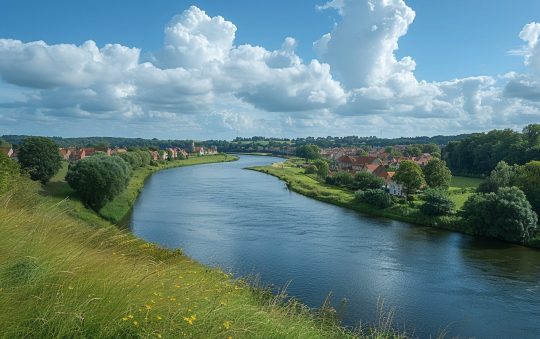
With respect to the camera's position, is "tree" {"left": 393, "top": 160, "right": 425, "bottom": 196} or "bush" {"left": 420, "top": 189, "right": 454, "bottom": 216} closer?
"bush" {"left": 420, "top": 189, "right": 454, "bottom": 216}

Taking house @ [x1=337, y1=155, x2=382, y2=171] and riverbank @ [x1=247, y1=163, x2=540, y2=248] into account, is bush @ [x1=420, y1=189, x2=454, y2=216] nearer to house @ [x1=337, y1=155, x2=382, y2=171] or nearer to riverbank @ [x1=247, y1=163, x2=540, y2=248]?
riverbank @ [x1=247, y1=163, x2=540, y2=248]

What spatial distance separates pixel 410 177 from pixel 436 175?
503 cm

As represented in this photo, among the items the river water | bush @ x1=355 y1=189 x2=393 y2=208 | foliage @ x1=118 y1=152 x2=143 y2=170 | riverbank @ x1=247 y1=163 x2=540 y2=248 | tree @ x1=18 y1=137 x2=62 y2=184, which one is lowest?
the river water

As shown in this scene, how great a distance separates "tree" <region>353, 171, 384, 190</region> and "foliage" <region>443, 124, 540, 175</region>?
26762mm

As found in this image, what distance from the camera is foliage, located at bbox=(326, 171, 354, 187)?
2434 inches

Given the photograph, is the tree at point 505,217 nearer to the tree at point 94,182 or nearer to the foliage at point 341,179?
the foliage at point 341,179

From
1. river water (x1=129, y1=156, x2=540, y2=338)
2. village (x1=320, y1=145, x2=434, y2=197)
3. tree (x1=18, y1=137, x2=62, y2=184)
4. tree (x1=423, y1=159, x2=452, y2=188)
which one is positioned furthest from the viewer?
village (x1=320, y1=145, x2=434, y2=197)

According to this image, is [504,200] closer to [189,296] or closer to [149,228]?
Answer: [149,228]

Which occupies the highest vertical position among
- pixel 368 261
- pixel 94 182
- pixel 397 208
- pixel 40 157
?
pixel 40 157

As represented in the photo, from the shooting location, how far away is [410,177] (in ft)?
157

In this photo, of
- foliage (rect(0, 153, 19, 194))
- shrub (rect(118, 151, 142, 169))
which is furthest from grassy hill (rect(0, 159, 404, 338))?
shrub (rect(118, 151, 142, 169))

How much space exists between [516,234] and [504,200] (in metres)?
2.66

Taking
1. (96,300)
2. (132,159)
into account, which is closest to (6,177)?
(96,300)

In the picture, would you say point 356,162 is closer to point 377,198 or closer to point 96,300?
point 377,198
